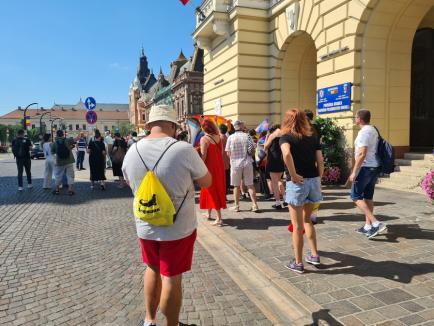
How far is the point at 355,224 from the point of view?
567 cm

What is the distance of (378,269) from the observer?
383 cm

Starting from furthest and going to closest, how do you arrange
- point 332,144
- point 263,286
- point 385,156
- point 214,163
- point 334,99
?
point 334,99 < point 332,144 < point 214,163 < point 385,156 < point 263,286

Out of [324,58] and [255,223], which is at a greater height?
[324,58]

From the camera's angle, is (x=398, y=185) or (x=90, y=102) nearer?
(x=398, y=185)

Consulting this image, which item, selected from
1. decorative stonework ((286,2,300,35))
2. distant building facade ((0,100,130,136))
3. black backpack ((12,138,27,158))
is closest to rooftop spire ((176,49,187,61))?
decorative stonework ((286,2,300,35))

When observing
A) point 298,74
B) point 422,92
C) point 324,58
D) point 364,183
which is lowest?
point 364,183

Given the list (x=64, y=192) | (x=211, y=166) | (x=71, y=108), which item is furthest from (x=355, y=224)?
(x=71, y=108)

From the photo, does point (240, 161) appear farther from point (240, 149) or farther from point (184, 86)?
point (184, 86)

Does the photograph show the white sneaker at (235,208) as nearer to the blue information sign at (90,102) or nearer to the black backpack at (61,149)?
the black backpack at (61,149)

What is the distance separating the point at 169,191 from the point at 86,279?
84.2 inches

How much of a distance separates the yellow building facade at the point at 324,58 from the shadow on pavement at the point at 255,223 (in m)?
4.47

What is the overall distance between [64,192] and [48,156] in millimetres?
1391

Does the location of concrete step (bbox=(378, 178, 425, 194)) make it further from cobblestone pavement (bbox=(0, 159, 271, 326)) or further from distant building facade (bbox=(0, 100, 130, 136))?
distant building facade (bbox=(0, 100, 130, 136))

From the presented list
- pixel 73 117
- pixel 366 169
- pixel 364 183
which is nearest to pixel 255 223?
pixel 364 183
